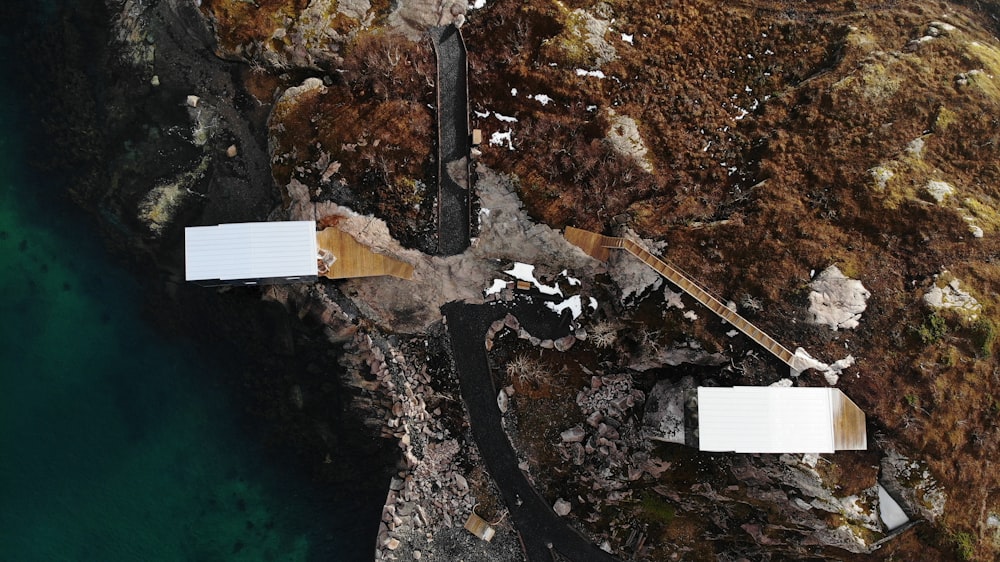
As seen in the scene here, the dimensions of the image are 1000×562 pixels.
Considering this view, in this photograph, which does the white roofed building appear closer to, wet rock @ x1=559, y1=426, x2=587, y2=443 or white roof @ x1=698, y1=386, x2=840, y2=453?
white roof @ x1=698, y1=386, x2=840, y2=453

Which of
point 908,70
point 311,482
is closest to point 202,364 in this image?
point 311,482

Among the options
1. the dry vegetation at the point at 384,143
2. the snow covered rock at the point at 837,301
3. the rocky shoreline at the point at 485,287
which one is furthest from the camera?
the dry vegetation at the point at 384,143

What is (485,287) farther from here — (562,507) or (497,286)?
(562,507)

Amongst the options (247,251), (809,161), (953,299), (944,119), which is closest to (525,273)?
(247,251)

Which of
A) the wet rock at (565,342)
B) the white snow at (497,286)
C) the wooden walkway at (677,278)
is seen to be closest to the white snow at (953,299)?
the wooden walkway at (677,278)

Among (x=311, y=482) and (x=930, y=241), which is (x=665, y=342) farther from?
(x=311, y=482)

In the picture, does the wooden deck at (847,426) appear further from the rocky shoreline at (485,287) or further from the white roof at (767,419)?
the rocky shoreline at (485,287)

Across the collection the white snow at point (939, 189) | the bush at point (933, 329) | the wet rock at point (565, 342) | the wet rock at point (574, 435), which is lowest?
the wet rock at point (574, 435)
